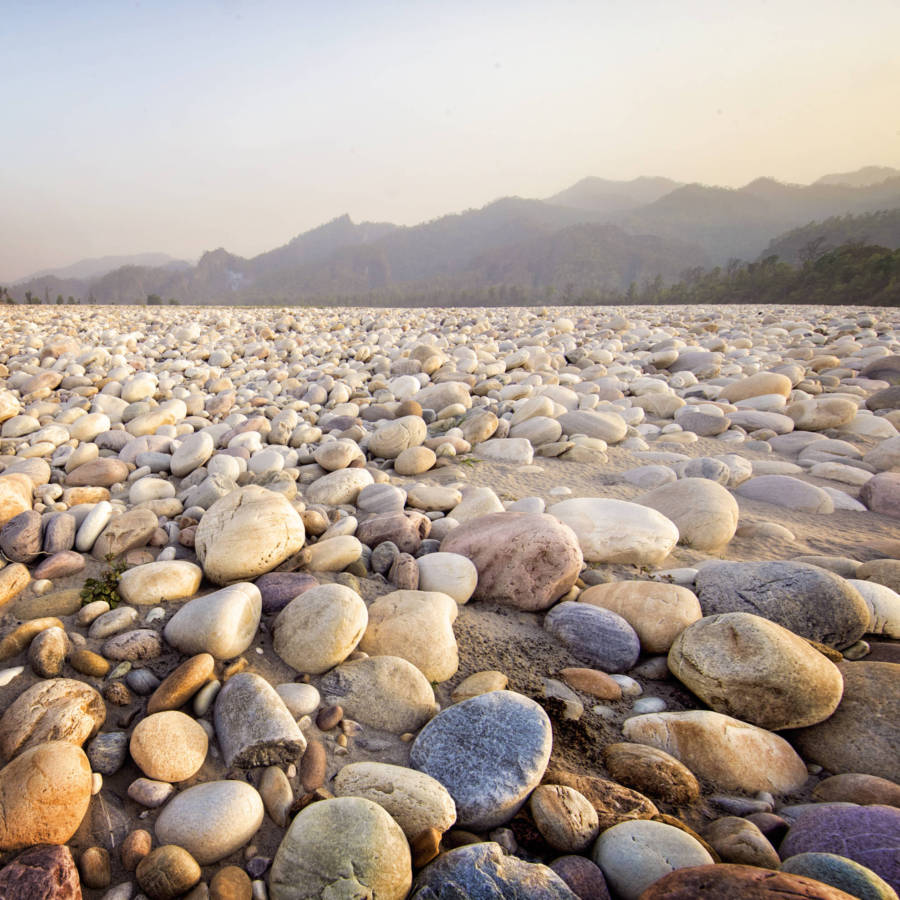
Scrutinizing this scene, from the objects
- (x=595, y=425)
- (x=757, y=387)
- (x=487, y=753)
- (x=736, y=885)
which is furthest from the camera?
(x=757, y=387)

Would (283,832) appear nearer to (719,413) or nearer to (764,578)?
(764,578)

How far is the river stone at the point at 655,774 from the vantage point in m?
1.21

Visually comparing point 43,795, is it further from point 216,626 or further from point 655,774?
point 655,774

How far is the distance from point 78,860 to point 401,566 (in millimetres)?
1135

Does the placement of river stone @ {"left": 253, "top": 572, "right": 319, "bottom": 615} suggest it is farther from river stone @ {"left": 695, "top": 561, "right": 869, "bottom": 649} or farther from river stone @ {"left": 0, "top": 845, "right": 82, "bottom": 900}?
river stone @ {"left": 695, "top": 561, "right": 869, "bottom": 649}

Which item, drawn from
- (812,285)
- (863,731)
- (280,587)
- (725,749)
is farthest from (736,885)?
(812,285)

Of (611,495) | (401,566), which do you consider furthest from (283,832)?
(611,495)

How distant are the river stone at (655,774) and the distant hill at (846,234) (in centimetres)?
4581

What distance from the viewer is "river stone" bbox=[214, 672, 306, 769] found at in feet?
3.98

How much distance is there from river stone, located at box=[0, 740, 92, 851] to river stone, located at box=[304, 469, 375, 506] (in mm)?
1568

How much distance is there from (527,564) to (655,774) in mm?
804

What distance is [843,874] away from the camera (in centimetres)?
91

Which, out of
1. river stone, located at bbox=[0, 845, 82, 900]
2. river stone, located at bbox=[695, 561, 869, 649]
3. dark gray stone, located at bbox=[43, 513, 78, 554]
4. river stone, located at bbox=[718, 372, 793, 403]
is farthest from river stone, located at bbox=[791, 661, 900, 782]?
river stone, located at bbox=[718, 372, 793, 403]

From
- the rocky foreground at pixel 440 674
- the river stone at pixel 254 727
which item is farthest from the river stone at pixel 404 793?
the river stone at pixel 254 727
